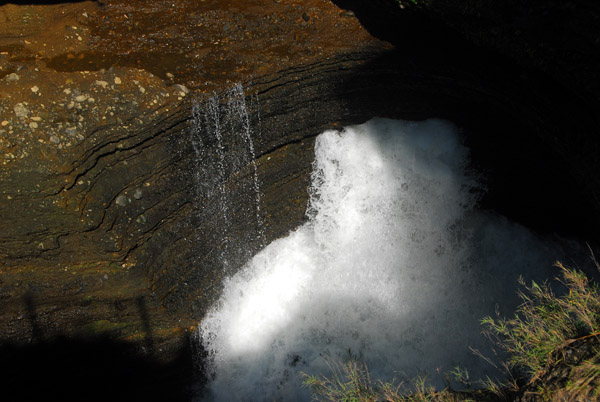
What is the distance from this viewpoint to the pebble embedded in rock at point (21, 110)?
10.9 feet

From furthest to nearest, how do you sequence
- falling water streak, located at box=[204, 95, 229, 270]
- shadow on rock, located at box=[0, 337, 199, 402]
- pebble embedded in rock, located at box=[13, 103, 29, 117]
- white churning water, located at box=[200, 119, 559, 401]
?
white churning water, located at box=[200, 119, 559, 401]
falling water streak, located at box=[204, 95, 229, 270]
shadow on rock, located at box=[0, 337, 199, 402]
pebble embedded in rock, located at box=[13, 103, 29, 117]

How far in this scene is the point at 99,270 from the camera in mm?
3480

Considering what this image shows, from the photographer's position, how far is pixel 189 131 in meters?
3.59

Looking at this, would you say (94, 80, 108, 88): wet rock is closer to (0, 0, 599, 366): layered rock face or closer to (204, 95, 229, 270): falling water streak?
(0, 0, 599, 366): layered rock face

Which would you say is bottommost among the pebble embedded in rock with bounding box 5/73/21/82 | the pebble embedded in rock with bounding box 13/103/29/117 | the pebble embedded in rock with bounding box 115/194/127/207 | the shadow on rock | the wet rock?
the shadow on rock

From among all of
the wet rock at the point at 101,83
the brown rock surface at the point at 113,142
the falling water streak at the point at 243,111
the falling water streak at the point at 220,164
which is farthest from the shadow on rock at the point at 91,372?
the wet rock at the point at 101,83

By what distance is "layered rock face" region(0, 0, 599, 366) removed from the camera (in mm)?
3365

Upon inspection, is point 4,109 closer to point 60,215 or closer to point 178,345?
point 60,215

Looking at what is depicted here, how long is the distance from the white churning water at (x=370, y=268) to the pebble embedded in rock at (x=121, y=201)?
1198 mm

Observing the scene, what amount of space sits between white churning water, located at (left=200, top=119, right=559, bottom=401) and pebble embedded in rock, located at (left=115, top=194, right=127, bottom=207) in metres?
1.20

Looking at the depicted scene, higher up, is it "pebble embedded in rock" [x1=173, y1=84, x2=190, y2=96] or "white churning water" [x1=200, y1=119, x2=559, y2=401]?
"pebble embedded in rock" [x1=173, y1=84, x2=190, y2=96]

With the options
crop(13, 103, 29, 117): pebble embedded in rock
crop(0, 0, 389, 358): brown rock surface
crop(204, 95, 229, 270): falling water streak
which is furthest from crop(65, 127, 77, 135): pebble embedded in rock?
crop(204, 95, 229, 270): falling water streak

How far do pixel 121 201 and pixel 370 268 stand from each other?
7.45 feet

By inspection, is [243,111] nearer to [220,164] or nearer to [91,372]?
[220,164]
